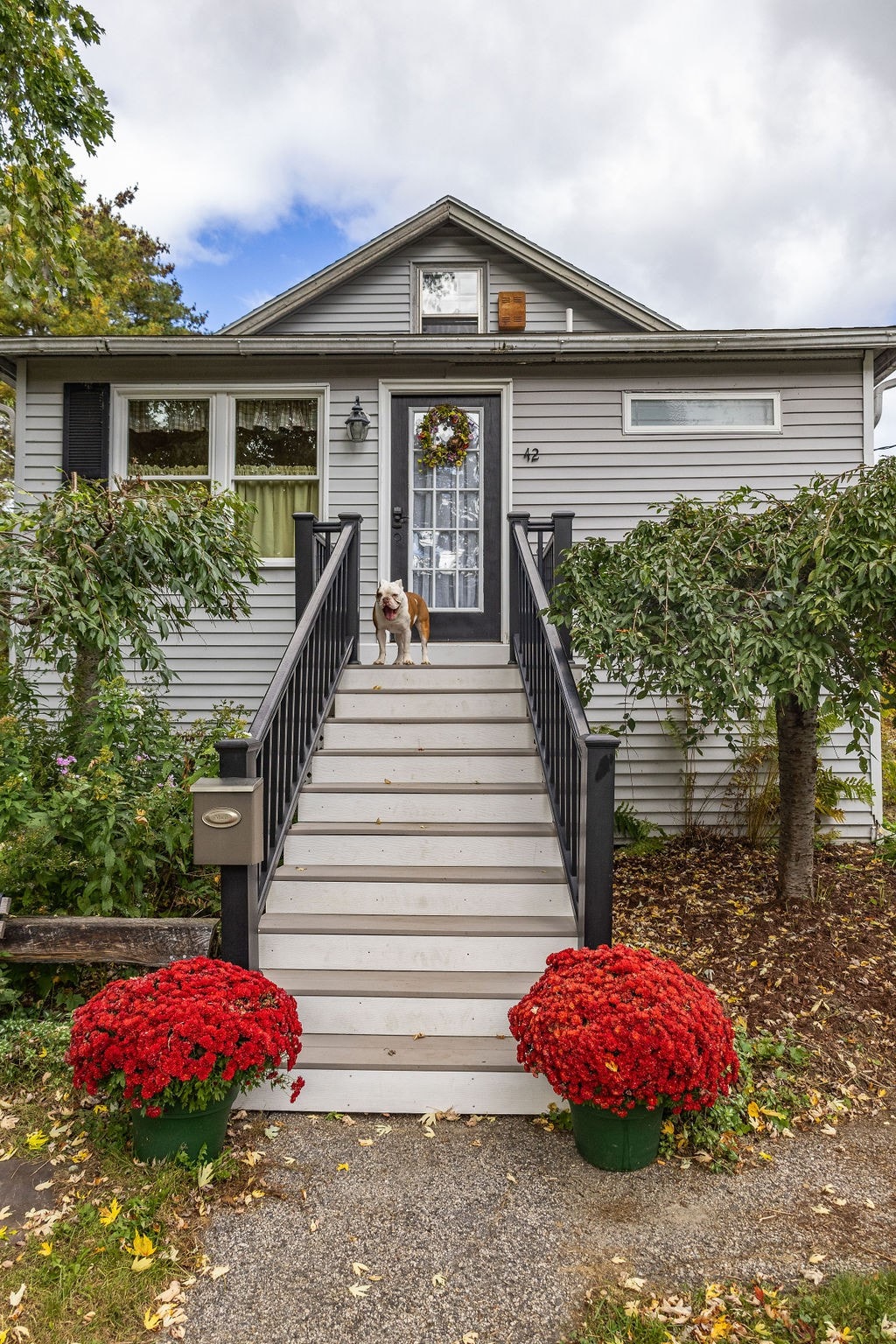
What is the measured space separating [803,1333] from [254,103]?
12049 mm

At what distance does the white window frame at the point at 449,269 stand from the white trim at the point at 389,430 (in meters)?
1.94

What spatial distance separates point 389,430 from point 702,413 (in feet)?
8.14

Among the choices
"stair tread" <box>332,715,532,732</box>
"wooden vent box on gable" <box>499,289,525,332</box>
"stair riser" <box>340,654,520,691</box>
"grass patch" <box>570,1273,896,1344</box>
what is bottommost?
"grass patch" <box>570,1273,896,1344</box>

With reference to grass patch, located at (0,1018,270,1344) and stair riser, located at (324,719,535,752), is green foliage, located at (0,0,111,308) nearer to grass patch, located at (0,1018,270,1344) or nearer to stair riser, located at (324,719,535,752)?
stair riser, located at (324,719,535,752)

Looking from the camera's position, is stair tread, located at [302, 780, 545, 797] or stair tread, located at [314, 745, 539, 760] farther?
stair tread, located at [314, 745, 539, 760]

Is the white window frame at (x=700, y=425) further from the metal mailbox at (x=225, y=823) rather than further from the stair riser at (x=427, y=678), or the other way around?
the metal mailbox at (x=225, y=823)

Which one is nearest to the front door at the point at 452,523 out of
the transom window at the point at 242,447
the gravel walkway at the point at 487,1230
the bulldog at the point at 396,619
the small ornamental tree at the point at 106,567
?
the transom window at the point at 242,447

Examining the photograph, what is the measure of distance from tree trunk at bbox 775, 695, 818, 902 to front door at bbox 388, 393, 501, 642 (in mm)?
2419

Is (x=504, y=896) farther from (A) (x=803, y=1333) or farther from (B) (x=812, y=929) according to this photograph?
(B) (x=812, y=929)

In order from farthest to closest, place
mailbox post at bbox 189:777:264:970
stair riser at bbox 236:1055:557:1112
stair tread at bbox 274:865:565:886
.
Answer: stair tread at bbox 274:865:565:886, mailbox post at bbox 189:777:264:970, stair riser at bbox 236:1055:557:1112

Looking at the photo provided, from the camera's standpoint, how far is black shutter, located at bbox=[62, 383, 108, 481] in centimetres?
588

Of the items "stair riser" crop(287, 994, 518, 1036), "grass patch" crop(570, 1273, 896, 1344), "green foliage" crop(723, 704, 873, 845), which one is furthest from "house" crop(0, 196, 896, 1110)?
"grass patch" crop(570, 1273, 896, 1344)

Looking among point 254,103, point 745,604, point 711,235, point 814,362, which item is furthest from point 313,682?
point 711,235

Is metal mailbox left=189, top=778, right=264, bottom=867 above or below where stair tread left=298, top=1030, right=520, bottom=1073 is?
above
